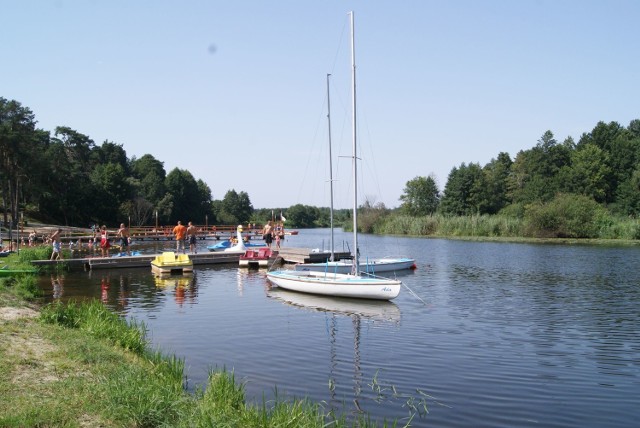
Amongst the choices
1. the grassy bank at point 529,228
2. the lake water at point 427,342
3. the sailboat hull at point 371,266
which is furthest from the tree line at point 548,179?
the lake water at point 427,342

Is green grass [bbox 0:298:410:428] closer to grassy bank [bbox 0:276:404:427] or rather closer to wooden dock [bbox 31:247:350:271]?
grassy bank [bbox 0:276:404:427]

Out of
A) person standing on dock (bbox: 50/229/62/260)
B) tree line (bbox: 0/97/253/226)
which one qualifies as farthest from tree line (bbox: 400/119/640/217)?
person standing on dock (bbox: 50/229/62/260)

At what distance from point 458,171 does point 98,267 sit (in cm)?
8133

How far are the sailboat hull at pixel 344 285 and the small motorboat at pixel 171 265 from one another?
29.0 ft

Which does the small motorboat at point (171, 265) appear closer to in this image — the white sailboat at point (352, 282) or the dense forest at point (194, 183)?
the white sailboat at point (352, 282)

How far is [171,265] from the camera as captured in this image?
102 ft

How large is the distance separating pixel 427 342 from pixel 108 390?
30.6 feet

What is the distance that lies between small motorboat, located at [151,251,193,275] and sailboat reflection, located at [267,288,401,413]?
26.1 feet

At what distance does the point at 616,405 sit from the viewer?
10.2m

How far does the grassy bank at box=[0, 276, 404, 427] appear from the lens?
7.02m

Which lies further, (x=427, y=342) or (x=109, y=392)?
(x=427, y=342)

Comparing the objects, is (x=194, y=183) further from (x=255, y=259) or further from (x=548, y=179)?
(x=255, y=259)

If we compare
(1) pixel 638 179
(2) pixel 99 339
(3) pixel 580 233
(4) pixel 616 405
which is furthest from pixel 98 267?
(1) pixel 638 179

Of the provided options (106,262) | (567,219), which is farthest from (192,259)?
(567,219)
